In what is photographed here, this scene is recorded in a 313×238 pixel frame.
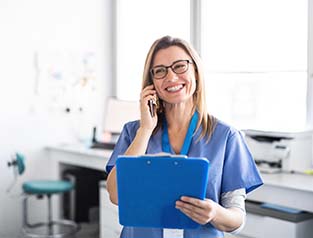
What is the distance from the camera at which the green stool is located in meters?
3.69

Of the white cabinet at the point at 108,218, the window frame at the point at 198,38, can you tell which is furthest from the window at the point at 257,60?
the white cabinet at the point at 108,218

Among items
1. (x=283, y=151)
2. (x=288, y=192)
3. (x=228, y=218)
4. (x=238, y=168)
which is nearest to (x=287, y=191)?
(x=288, y=192)

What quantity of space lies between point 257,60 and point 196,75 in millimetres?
2248

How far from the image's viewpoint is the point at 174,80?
155cm

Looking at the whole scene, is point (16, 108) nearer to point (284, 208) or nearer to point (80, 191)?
point (80, 191)

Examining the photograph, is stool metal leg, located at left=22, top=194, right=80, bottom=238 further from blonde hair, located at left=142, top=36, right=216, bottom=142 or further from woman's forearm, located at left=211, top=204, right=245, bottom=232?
woman's forearm, located at left=211, top=204, right=245, bottom=232

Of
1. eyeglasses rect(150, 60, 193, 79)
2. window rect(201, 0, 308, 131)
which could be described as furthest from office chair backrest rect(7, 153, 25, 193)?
eyeglasses rect(150, 60, 193, 79)

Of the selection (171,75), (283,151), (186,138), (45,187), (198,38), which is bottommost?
(45,187)

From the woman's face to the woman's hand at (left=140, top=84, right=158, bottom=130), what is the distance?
0.03 meters

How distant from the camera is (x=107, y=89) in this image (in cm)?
465

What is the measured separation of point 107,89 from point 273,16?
176 cm

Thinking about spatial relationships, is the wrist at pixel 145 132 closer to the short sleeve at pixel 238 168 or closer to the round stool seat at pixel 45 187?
the short sleeve at pixel 238 168

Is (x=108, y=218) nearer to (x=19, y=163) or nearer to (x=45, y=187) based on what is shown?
(x=45, y=187)

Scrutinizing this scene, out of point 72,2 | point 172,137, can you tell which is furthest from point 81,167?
point 172,137
